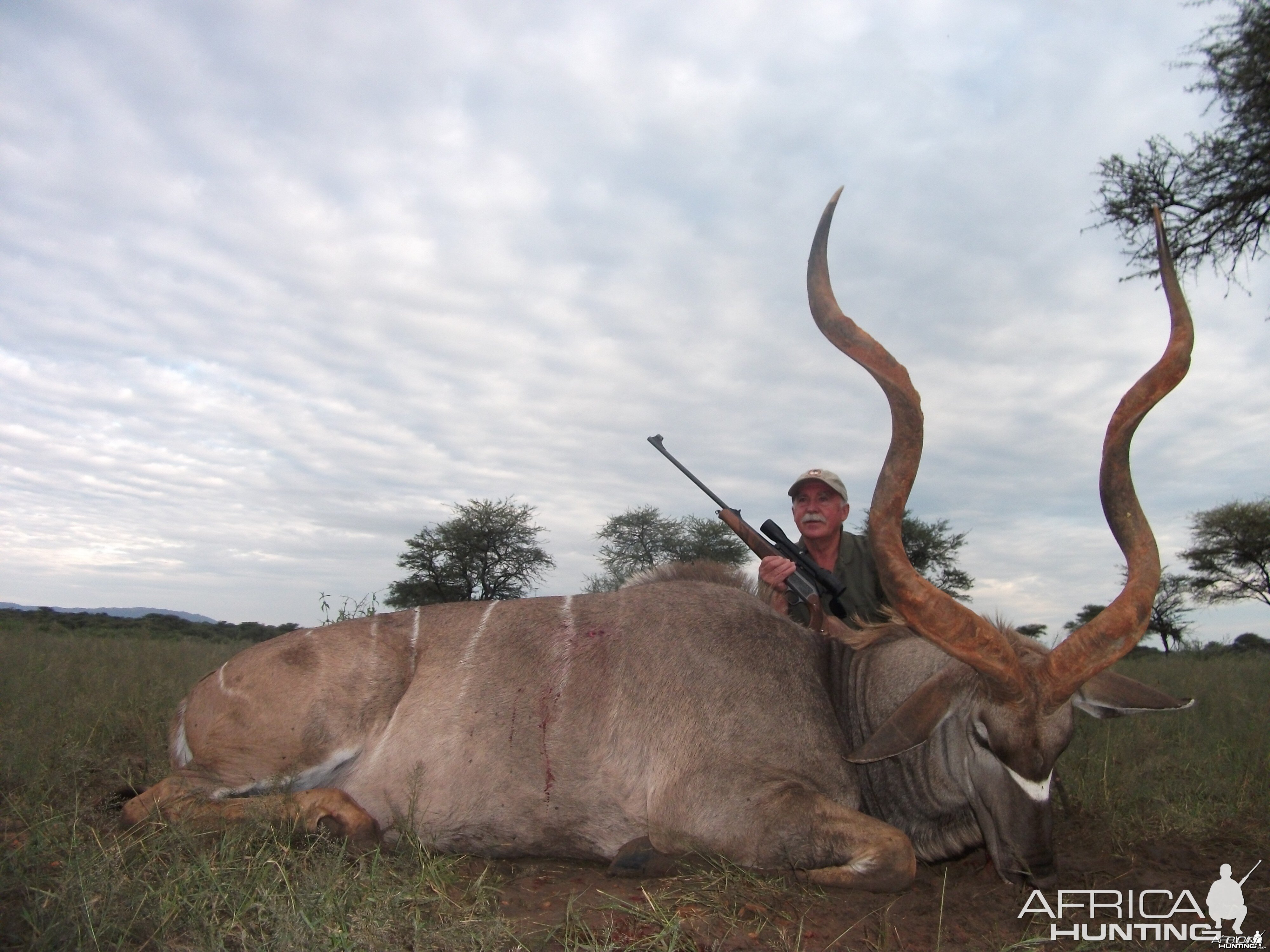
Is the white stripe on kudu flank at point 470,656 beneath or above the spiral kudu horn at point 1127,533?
beneath

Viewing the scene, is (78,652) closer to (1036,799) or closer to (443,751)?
(443,751)

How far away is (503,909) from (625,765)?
75cm

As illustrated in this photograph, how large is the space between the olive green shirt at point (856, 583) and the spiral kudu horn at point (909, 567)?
190 cm

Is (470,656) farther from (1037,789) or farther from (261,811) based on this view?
(1037,789)

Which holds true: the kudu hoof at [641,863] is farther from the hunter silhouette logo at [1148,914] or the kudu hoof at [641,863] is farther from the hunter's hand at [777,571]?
the hunter's hand at [777,571]

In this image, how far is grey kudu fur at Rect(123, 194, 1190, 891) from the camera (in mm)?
3027

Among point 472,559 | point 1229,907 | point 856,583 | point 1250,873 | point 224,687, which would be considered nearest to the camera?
point 1229,907

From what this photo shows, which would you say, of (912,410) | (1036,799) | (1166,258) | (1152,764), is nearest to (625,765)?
(1036,799)

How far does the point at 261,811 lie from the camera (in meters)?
3.24

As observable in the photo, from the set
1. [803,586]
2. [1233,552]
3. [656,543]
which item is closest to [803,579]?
[803,586]

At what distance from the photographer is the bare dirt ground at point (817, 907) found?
8.29 ft

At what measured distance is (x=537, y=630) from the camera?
12.5 feet

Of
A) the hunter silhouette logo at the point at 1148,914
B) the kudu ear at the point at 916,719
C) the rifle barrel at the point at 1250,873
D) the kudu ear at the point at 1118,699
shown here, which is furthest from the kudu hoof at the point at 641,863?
the rifle barrel at the point at 1250,873

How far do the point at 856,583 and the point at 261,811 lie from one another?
3.66 m
